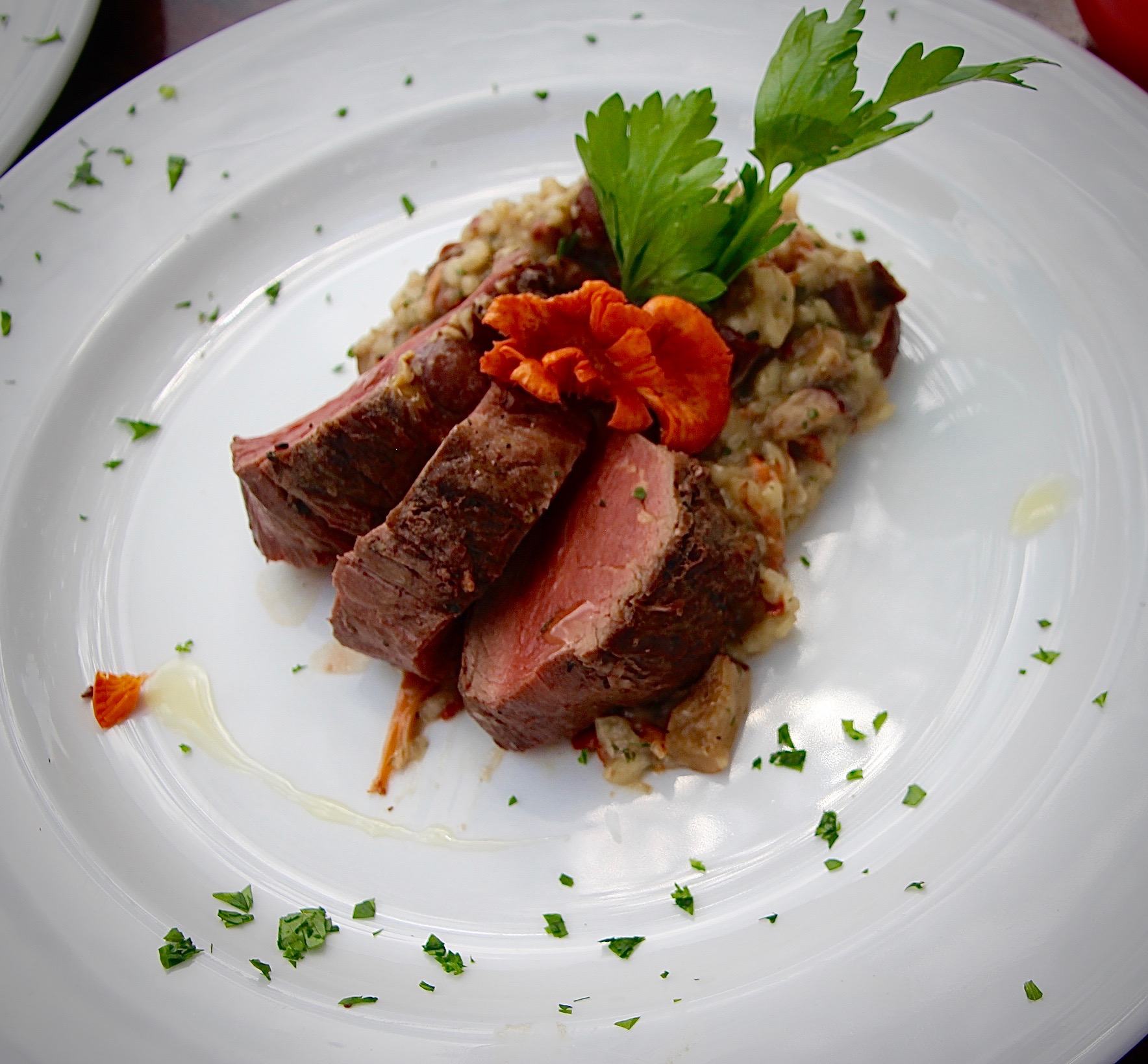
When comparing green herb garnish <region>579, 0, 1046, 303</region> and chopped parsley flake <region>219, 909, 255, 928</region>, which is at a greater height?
green herb garnish <region>579, 0, 1046, 303</region>

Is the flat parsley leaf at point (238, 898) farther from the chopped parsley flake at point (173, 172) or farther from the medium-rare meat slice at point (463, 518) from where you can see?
the chopped parsley flake at point (173, 172)

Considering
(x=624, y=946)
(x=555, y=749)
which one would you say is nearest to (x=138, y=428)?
(x=555, y=749)

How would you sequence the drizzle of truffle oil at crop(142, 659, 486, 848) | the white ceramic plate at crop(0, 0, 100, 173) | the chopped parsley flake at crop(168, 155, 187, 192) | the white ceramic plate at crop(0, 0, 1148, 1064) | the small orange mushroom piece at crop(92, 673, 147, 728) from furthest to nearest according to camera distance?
the chopped parsley flake at crop(168, 155, 187, 192)
the white ceramic plate at crop(0, 0, 100, 173)
the small orange mushroom piece at crop(92, 673, 147, 728)
the drizzle of truffle oil at crop(142, 659, 486, 848)
the white ceramic plate at crop(0, 0, 1148, 1064)

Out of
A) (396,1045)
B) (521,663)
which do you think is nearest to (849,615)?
(521,663)

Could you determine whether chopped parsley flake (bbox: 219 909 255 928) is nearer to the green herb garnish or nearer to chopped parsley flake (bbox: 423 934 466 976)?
chopped parsley flake (bbox: 423 934 466 976)

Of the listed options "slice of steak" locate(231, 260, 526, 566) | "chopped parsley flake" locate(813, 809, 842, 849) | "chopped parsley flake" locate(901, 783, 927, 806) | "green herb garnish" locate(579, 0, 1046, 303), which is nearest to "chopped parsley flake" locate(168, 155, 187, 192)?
"slice of steak" locate(231, 260, 526, 566)

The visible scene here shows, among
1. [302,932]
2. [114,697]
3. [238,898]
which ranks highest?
[114,697]

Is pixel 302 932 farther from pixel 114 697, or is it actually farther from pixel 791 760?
pixel 791 760
